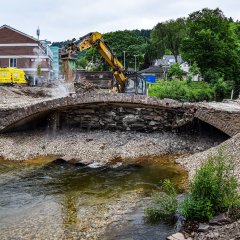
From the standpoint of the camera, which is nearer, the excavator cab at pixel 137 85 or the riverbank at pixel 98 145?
the riverbank at pixel 98 145

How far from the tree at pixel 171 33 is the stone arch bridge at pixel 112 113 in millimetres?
71509

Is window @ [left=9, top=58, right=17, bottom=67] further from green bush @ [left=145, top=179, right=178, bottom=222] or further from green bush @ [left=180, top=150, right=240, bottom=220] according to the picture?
green bush @ [left=180, top=150, right=240, bottom=220]

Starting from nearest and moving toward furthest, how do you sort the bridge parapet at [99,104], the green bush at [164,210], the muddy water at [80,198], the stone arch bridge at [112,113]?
the muddy water at [80,198]
the green bush at [164,210]
the stone arch bridge at [112,113]
the bridge parapet at [99,104]

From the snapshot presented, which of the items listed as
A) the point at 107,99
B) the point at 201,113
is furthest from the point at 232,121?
the point at 107,99

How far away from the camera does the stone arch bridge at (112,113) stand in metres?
16.3

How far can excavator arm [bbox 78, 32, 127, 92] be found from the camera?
21812 millimetres

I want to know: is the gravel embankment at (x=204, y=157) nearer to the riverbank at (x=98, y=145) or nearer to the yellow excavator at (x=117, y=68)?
the riverbank at (x=98, y=145)

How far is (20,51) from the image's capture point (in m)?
56.7

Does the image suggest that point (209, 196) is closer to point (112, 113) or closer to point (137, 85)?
point (112, 113)

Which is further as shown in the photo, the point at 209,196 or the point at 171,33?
the point at 171,33

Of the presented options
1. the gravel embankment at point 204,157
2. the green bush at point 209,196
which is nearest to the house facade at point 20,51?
the gravel embankment at point 204,157

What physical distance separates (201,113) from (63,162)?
5.33 meters

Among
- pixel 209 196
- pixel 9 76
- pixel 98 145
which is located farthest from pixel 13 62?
pixel 209 196

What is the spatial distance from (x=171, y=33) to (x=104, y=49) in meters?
69.8
